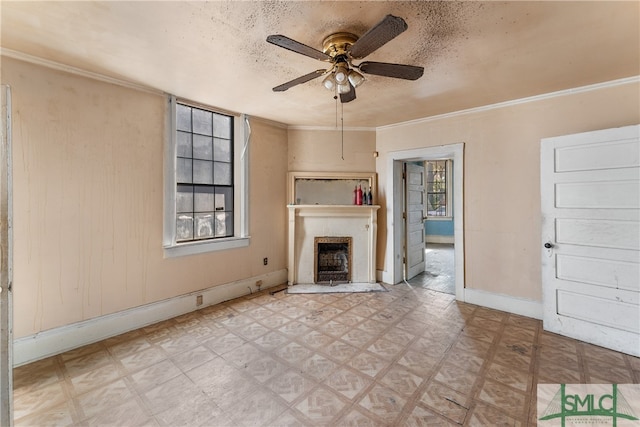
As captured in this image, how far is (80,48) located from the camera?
218 cm

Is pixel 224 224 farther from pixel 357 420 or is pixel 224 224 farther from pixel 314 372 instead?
pixel 357 420

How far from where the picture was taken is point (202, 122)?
143 inches

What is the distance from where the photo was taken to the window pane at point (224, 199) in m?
3.78

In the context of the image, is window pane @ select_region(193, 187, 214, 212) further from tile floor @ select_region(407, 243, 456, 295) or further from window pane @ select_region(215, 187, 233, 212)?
tile floor @ select_region(407, 243, 456, 295)

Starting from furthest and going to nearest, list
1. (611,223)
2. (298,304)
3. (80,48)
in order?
(298,304) < (611,223) < (80,48)

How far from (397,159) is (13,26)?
13.9 feet

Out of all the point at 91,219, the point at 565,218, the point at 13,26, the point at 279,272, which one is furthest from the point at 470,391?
the point at 13,26

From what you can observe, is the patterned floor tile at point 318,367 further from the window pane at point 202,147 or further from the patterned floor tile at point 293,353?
the window pane at point 202,147

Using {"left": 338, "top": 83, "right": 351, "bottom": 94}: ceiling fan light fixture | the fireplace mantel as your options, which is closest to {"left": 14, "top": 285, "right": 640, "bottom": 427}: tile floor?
the fireplace mantel

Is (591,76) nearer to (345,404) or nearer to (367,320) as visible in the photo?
(367,320)

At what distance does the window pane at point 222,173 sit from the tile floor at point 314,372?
5.75ft

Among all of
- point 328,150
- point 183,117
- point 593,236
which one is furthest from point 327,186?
point 593,236

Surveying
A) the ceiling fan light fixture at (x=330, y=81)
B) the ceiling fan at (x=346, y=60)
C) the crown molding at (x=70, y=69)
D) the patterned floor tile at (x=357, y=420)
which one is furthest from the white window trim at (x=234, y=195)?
the patterned floor tile at (x=357, y=420)

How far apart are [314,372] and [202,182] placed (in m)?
2.66
